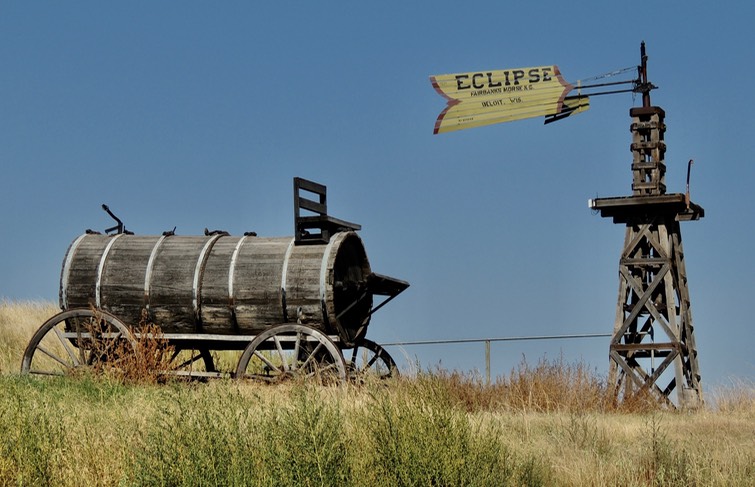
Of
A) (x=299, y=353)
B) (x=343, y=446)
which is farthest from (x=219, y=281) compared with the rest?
(x=343, y=446)

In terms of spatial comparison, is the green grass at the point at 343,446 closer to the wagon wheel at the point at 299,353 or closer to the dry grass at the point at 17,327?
the wagon wheel at the point at 299,353

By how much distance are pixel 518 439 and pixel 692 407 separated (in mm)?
6706

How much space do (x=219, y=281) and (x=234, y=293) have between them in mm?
327

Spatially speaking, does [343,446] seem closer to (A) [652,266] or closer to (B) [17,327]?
(A) [652,266]

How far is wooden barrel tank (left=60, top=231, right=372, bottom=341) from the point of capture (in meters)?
15.4

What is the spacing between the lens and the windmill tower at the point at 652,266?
1761cm

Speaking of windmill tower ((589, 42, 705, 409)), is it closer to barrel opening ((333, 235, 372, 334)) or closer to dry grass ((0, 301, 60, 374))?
barrel opening ((333, 235, 372, 334))

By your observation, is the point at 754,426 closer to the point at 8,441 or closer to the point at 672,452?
the point at 672,452

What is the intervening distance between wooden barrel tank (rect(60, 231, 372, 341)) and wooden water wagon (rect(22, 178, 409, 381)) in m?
0.02

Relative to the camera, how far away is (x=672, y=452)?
1123cm

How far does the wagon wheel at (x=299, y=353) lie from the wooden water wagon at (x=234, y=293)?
0.06ft

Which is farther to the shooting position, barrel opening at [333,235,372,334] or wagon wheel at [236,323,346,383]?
barrel opening at [333,235,372,334]

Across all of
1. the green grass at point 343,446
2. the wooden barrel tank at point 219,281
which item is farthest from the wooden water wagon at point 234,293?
the green grass at point 343,446

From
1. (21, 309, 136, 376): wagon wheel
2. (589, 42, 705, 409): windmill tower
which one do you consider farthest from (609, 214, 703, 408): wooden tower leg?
(21, 309, 136, 376): wagon wheel
